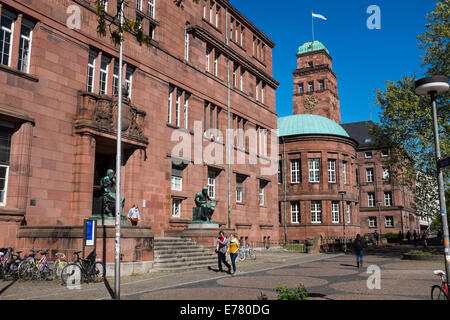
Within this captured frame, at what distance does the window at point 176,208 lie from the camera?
26.6 meters

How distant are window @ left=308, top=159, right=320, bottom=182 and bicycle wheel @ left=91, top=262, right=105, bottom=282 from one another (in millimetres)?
38334

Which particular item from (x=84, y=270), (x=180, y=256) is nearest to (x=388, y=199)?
(x=180, y=256)

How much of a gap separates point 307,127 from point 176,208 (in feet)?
99.1

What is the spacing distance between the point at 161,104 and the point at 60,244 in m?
11.8

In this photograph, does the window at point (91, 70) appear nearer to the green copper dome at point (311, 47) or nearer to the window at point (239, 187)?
the window at point (239, 187)

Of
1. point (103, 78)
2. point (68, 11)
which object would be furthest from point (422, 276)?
point (68, 11)

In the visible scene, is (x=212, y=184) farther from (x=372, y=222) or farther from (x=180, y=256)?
(x=372, y=222)

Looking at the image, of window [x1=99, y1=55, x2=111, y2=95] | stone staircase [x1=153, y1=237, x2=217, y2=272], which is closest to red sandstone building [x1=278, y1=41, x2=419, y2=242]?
stone staircase [x1=153, y1=237, x2=217, y2=272]

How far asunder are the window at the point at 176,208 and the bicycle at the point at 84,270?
1090 centimetres

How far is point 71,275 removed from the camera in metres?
14.0

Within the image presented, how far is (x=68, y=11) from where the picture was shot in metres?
20.4

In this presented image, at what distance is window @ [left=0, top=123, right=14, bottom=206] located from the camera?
16.8 meters

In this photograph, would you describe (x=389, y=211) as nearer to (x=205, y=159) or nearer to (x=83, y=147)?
(x=205, y=159)
